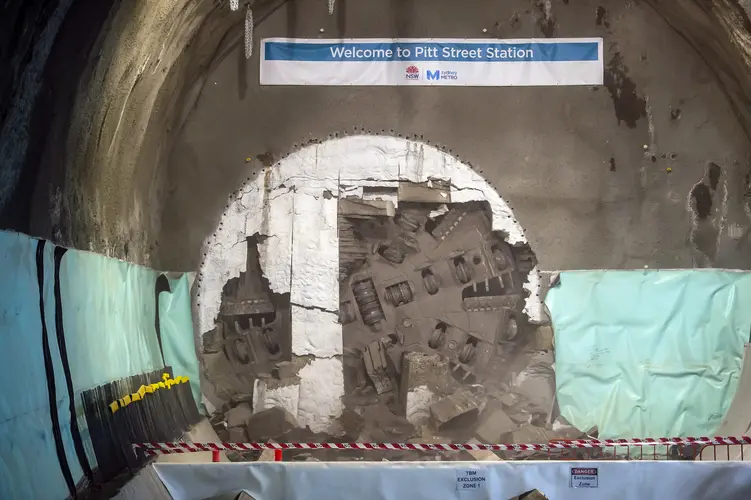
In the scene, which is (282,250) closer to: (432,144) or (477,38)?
(432,144)

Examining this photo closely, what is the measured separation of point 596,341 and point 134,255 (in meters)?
3.44

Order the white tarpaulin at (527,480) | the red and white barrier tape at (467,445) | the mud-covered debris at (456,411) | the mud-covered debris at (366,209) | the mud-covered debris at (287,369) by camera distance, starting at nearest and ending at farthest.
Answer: the white tarpaulin at (527,480) → the red and white barrier tape at (467,445) → the mud-covered debris at (456,411) → the mud-covered debris at (287,369) → the mud-covered debris at (366,209)

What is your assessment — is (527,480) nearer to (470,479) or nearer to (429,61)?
(470,479)

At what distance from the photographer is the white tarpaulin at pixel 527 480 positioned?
3883 mm

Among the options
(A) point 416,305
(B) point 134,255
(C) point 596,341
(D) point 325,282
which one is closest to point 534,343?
(C) point 596,341

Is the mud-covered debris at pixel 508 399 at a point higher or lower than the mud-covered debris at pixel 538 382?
lower

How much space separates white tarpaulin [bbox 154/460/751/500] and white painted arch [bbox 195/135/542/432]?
1341 millimetres

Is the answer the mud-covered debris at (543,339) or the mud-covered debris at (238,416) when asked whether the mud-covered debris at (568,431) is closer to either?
the mud-covered debris at (543,339)

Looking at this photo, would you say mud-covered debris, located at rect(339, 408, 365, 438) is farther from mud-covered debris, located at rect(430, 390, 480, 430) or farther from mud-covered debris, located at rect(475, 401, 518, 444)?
mud-covered debris, located at rect(475, 401, 518, 444)

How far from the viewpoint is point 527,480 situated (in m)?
3.90

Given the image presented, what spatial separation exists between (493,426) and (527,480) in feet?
4.22

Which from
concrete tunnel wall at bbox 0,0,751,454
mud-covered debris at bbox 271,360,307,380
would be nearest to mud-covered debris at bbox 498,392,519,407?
concrete tunnel wall at bbox 0,0,751,454

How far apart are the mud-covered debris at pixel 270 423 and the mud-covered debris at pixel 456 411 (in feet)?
3.52

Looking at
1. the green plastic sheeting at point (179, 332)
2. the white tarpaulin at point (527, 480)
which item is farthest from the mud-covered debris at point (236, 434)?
the white tarpaulin at point (527, 480)
